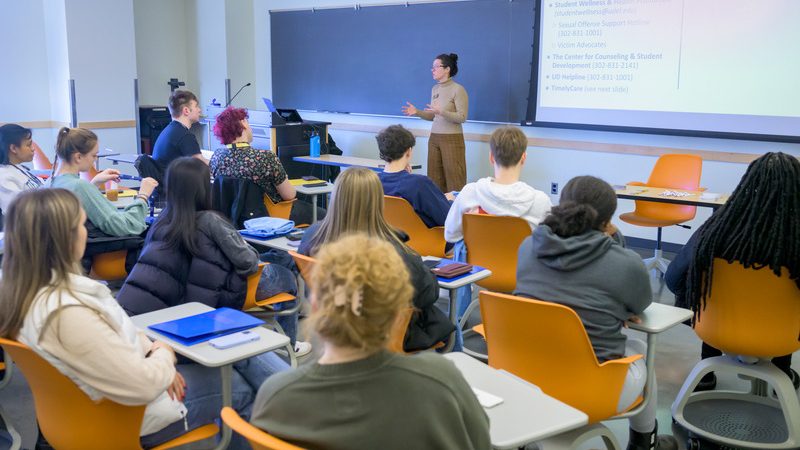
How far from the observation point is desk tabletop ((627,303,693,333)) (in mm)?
2402

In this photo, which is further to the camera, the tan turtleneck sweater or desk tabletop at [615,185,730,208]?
the tan turtleneck sweater

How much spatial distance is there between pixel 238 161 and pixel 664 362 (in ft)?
8.95

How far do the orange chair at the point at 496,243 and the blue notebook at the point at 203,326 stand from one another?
1.50 meters

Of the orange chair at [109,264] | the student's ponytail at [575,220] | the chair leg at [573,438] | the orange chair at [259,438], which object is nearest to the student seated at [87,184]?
the orange chair at [109,264]

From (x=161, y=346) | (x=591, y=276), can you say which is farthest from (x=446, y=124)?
(x=161, y=346)

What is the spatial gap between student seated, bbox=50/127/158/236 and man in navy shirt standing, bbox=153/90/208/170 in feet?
4.62

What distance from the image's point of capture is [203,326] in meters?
2.30

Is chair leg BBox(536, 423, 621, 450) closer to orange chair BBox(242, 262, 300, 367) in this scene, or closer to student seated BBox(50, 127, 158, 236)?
orange chair BBox(242, 262, 300, 367)

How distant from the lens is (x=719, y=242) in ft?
8.74

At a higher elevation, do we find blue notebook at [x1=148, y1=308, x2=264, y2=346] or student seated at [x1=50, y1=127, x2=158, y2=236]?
student seated at [x1=50, y1=127, x2=158, y2=236]

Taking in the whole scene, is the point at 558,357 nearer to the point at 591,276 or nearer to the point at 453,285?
the point at 591,276

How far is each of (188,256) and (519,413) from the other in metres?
1.61

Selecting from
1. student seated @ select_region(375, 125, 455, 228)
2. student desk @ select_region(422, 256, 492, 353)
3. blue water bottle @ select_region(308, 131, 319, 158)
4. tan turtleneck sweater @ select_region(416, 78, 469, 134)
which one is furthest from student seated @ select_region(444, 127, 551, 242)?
blue water bottle @ select_region(308, 131, 319, 158)

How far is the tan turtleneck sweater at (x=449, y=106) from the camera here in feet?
Result: 22.4
